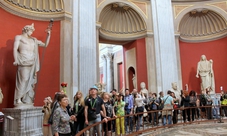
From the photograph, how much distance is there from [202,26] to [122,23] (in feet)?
16.8

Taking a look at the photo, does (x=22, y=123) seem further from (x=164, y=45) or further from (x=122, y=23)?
(x=164, y=45)

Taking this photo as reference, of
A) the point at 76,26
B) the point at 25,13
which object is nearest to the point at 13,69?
the point at 25,13

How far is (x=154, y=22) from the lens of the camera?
37.2 feet

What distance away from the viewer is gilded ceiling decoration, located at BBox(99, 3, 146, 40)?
11.1m

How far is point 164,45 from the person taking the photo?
1109cm

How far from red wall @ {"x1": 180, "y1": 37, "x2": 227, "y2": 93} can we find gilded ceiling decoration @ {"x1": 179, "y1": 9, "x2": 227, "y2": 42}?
409 mm

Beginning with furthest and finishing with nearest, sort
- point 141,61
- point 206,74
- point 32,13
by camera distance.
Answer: point 141,61
point 206,74
point 32,13

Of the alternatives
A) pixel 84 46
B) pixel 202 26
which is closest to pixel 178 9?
pixel 202 26

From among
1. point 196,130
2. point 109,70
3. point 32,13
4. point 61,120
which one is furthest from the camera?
point 109,70

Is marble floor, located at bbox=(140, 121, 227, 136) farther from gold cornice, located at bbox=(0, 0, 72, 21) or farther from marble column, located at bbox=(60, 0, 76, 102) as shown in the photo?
gold cornice, located at bbox=(0, 0, 72, 21)

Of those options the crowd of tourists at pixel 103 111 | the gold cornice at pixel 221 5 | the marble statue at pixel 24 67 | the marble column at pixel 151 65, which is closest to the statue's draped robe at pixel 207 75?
the crowd of tourists at pixel 103 111

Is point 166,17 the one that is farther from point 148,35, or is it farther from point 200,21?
point 200,21

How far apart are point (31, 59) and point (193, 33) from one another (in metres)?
10.2

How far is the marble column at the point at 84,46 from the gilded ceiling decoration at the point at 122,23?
176 centimetres
